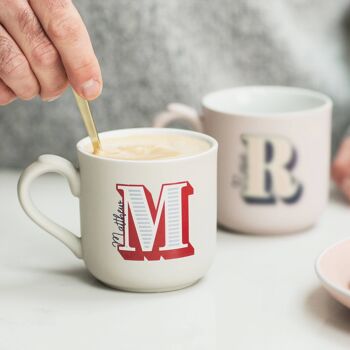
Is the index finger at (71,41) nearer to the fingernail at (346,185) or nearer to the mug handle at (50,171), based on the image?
the mug handle at (50,171)

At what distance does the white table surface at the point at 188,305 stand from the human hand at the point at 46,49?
0.52ft

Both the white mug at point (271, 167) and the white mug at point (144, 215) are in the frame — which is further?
the white mug at point (271, 167)

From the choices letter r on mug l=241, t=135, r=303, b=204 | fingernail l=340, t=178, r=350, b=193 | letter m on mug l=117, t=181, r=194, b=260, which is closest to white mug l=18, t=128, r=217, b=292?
letter m on mug l=117, t=181, r=194, b=260

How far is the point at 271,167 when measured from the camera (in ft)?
2.85

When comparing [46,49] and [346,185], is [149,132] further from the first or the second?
[346,185]

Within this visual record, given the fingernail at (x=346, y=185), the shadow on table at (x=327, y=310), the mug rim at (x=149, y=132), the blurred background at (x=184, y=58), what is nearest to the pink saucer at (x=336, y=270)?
the shadow on table at (x=327, y=310)

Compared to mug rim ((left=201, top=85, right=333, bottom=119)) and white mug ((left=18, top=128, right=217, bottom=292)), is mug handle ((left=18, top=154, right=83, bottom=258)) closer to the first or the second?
white mug ((left=18, top=128, right=217, bottom=292))

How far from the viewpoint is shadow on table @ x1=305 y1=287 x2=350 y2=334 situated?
27.8 inches

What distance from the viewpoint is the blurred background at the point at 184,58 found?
1.08 metres

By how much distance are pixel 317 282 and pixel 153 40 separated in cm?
41

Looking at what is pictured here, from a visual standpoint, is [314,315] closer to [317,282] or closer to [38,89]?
[317,282]

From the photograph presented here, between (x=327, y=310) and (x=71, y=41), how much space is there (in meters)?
0.28

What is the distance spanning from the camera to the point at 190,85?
1.10m

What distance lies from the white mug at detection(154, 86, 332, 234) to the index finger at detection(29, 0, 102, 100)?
7.1 inches
